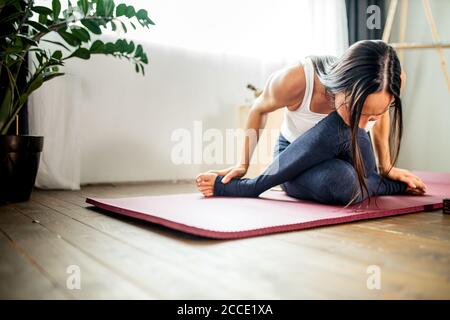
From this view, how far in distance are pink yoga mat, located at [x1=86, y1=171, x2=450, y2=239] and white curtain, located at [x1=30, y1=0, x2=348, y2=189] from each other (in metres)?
0.80

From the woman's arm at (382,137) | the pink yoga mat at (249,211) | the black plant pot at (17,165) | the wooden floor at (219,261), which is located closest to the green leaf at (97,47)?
the black plant pot at (17,165)

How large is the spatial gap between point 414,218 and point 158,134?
1.52m

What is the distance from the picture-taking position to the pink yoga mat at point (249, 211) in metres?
0.88

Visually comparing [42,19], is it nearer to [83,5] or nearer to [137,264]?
[83,5]

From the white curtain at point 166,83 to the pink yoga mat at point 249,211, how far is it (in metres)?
0.80

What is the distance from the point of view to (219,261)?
26.4 inches

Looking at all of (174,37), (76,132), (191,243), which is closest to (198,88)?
(174,37)

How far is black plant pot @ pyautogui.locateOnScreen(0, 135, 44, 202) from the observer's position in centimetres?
133

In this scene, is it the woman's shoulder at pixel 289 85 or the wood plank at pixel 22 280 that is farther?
the woman's shoulder at pixel 289 85

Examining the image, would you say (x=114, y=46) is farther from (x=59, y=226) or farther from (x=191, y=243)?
(x=191, y=243)

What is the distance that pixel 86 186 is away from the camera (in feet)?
6.70

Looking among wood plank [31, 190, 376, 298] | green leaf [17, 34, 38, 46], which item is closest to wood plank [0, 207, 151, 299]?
wood plank [31, 190, 376, 298]

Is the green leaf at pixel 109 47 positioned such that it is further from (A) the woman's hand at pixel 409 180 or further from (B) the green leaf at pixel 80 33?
(A) the woman's hand at pixel 409 180

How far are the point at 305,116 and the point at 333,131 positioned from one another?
0.63 feet
